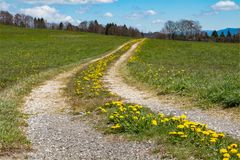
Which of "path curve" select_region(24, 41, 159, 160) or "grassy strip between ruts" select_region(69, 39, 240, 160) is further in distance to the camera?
"path curve" select_region(24, 41, 159, 160)

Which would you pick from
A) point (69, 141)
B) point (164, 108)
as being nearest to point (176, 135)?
point (69, 141)

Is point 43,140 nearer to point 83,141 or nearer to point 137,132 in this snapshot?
point 83,141

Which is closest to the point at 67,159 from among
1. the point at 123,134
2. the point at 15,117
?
the point at 123,134

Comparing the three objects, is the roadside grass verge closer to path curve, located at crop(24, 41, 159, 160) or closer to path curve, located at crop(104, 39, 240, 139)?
path curve, located at crop(24, 41, 159, 160)

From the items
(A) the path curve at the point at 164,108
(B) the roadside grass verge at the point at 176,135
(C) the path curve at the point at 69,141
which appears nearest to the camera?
(B) the roadside grass verge at the point at 176,135

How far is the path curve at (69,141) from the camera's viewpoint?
30.2 ft

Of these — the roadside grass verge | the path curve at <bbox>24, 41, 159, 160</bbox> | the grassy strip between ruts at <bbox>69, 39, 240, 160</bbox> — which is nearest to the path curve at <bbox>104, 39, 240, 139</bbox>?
the grassy strip between ruts at <bbox>69, 39, 240, 160</bbox>

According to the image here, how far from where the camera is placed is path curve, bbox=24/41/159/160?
9202mm

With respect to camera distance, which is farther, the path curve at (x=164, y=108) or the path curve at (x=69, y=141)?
the path curve at (x=164, y=108)

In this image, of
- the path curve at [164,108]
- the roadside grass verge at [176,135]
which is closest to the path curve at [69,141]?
the roadside grass verge at [176,135]

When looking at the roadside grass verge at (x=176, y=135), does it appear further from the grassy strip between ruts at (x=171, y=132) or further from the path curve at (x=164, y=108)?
the path curve at (x=164, y=108)

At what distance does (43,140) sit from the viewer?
10500 mm

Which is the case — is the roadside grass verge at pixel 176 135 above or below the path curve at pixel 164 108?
above

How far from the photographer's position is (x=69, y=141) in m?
10.4
